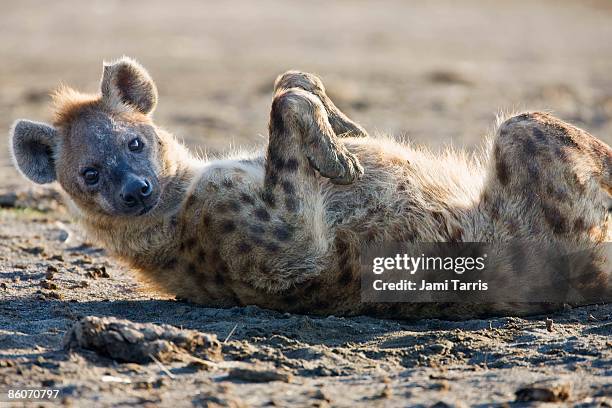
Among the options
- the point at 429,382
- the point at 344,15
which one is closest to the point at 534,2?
the point at 344,15

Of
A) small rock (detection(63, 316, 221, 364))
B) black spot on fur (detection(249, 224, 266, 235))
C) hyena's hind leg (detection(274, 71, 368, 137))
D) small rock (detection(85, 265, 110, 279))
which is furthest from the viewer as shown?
small rock (detection(85, 265, 110, 279))

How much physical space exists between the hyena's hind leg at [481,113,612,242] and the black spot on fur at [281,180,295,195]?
2.93 ft

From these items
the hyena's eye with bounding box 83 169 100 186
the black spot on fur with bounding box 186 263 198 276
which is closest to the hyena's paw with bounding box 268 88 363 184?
the black spot on fur with bounding box 186 263 198 276

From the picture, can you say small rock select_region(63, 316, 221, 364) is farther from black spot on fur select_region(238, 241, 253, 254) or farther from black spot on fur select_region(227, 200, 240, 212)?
black spot on fur select_region(227, 200, 240, 212)

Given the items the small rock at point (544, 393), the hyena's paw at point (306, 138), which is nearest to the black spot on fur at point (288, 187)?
the hyena's paw at point (306, 138)

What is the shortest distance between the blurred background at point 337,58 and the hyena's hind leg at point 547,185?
4039 millimetres

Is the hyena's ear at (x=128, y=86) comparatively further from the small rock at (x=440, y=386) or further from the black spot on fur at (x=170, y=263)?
the small rock at (x=440, y=386)

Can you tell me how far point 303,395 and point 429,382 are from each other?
0.46 metres

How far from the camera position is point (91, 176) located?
5.21 m

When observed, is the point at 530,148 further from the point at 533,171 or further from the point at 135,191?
the point at 135,191

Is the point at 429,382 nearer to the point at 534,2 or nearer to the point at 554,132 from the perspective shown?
the point at 554,132

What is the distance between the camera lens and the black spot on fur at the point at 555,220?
481cm

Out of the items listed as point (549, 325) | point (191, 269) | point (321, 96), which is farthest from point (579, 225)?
point (191, 269)

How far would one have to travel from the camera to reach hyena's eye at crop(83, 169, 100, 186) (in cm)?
520
